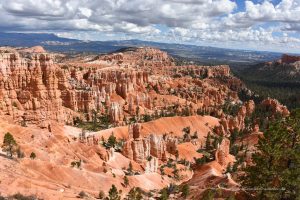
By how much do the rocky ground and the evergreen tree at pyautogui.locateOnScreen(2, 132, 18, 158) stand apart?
1332 mm

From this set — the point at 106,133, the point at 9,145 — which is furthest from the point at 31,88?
the point at 9,145

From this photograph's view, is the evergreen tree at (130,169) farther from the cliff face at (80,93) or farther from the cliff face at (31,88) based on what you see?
the cliff face at (31,88)

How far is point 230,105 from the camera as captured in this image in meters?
143

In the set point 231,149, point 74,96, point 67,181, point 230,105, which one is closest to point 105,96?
point 74,96

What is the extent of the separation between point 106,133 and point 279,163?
50416mm

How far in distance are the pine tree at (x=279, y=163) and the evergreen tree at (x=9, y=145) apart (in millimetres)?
25211

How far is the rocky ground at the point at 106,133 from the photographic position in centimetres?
4038

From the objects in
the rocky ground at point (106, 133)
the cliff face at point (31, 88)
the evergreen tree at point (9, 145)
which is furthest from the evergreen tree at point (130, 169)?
the cliff face at point (31, 88)

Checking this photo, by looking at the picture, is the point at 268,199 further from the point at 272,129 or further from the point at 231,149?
the point at 231,149

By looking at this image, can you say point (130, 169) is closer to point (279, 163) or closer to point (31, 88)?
point (279, 163)

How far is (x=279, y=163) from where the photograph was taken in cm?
2947

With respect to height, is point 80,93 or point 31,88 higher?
point 31,88

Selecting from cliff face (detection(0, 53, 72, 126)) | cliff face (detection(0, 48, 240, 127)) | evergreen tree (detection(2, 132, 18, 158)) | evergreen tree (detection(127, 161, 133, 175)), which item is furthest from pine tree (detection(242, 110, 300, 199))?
cliff face (detection(0, 53, 72, 126))

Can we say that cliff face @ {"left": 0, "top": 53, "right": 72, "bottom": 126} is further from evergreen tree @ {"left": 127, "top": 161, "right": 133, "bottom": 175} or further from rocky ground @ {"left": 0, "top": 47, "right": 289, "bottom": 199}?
evergreen tree @ {"left": 127, "top": 161, "right": 133, "bottom": 175}
